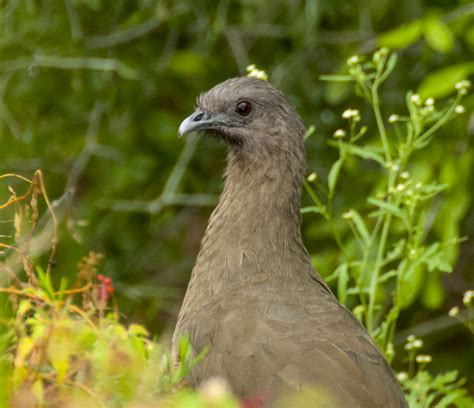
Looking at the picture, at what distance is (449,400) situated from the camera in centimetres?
365

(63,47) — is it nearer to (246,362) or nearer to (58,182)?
(58,182)

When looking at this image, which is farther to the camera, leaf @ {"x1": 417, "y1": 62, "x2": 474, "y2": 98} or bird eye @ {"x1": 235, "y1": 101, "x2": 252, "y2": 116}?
leaf @ {"x1": 417, "y1": 62, "x2": 474, "y2": 98}

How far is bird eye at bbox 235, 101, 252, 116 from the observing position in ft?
14.3

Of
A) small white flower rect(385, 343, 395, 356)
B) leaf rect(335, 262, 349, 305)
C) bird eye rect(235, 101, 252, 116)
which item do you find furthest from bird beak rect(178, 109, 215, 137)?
small white flower rect(385, 343, 395, 356)

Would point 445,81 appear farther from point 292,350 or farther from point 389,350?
point 292,350

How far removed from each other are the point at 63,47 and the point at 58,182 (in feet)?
2.92

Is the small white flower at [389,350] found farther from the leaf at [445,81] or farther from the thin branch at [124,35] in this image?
the thin branch at [124,35]

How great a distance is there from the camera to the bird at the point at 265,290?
3.27 metres

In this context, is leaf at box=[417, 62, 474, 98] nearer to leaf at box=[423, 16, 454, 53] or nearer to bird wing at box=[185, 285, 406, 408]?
leaf at box=[423, 16, 454, 53]

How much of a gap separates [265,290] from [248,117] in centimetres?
88

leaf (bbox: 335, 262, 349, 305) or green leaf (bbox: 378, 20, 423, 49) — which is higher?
green leaf (bbox: 378, 20, 423, 49)

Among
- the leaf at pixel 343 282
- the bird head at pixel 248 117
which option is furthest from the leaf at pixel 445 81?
the leaf at pixel 343 282

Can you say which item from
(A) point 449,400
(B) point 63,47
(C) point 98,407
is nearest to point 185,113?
(B) point 63,47

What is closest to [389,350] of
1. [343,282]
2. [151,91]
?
[343,282]
